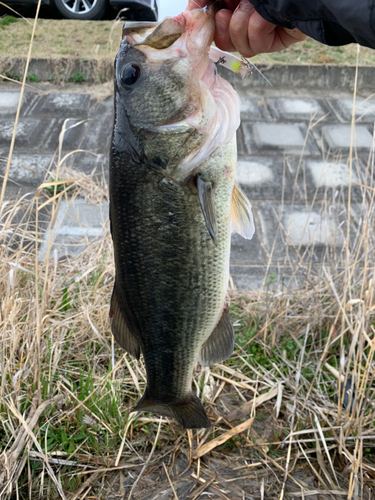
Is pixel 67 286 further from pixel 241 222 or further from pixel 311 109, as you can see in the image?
pixel 311 109

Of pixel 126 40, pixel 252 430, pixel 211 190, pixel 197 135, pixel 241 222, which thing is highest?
pixel 126 40

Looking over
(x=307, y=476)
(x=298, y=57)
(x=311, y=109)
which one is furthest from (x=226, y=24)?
(x=298, y=57)

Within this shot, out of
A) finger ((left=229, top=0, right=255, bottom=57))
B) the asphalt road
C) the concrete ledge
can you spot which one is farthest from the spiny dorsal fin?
the asphalt road

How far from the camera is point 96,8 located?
26.7 feet

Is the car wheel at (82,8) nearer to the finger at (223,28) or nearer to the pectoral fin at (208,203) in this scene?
the finger at (223,28)

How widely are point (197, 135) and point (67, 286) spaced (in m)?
1.87

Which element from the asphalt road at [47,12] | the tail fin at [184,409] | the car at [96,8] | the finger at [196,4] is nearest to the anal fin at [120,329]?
the tail fin at [184,409]

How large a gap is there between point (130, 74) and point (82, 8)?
8114mm

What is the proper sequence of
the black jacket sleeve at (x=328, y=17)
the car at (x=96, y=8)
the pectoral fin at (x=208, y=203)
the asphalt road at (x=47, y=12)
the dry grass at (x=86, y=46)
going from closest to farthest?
1. the black jacket sleeve at (x=328, y=17)
2. the pectoral fin at (x=208, y=203)
3. the dry grass at (x=86, y=46)
4. the car at (x=96, y=8)
5. the asphalt road at (x=47, y=12)

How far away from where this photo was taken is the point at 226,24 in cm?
155

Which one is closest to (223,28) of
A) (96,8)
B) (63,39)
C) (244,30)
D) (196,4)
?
(244,30)

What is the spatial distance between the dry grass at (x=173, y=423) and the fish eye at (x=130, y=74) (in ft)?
2.24

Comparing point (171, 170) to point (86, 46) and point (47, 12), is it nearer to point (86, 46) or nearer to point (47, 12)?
point (86, 46)

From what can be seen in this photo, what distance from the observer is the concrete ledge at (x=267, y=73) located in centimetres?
655
